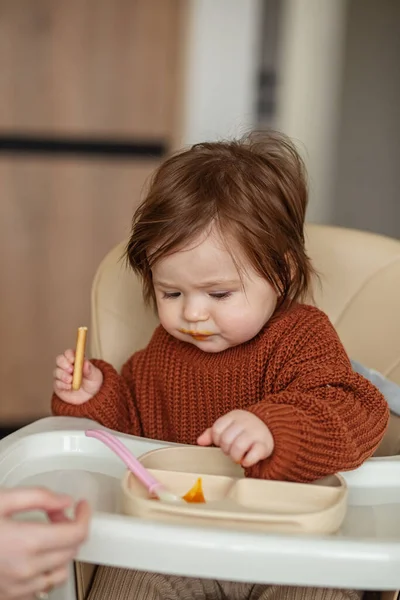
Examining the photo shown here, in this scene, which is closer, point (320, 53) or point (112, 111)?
point (112, 111)

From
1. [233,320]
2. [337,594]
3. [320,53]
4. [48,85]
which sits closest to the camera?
[337,594]

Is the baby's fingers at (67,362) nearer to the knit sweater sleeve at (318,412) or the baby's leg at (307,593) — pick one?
the knit sweater sleeve at (318,412)

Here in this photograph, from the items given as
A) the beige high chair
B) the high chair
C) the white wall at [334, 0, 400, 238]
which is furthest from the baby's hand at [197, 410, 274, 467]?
the white wall at [334, 0, 400, 238]

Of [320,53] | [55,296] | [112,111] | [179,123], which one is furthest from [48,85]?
[320,53]

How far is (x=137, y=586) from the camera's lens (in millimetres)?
950

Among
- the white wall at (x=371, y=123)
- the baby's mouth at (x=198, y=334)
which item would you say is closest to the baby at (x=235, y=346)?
the baby's mouth at (x=198, y=334)

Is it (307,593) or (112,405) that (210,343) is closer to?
(112,405)

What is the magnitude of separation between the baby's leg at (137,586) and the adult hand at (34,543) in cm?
22

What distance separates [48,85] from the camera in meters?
2.33

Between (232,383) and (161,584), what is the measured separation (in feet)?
0.87

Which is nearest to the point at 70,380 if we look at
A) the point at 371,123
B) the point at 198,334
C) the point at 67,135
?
the point at 198,334

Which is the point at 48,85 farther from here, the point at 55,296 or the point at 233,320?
the point at 233,320

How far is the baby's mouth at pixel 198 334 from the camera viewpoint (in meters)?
1.04

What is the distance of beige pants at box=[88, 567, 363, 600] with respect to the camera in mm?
914
